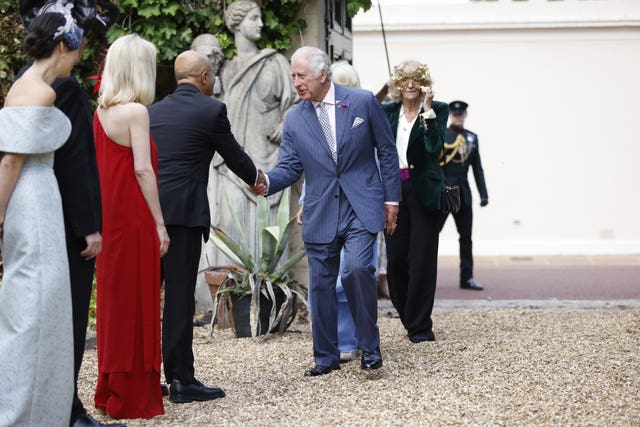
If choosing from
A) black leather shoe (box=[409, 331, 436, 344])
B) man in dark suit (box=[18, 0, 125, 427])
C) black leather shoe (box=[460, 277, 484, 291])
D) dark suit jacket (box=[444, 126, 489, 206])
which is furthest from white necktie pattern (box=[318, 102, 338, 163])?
black leather shoe (box=[460, 277, 484, 291])

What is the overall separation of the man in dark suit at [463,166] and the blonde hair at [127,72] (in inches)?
276

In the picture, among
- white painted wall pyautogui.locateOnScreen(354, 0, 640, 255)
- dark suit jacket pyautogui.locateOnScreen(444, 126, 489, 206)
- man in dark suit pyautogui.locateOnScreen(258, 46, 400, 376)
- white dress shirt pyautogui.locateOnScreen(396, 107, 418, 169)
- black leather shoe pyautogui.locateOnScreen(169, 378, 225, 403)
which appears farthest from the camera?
white painted wall pyautogui.locateOnScreen(354, 0, 640, 255)

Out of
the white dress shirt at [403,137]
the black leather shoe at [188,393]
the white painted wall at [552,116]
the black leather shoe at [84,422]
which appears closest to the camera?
the black leather shoe at [84,422]

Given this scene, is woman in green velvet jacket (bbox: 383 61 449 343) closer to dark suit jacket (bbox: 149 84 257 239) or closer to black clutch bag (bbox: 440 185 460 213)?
black clutch bag (bbox: 440 185 460 213)

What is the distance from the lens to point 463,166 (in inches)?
486

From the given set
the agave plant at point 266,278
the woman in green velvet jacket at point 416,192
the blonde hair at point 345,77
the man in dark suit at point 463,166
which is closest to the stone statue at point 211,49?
the agave plant at point 266,278

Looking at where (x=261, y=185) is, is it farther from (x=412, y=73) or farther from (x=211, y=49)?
(x=211, y=49)

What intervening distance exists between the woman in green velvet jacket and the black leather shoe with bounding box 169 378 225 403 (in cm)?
221

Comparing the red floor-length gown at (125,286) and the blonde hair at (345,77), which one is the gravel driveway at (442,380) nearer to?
the red floor-length gown at (125,286)

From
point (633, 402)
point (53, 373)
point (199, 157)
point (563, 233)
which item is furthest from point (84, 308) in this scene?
point (563, 233)

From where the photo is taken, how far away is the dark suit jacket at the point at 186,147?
19.5ft

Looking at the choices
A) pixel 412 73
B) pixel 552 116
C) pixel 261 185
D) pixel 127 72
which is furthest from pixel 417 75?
pixel 552 116

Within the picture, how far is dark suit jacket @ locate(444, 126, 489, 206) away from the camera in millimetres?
12211

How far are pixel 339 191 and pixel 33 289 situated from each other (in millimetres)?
2430
